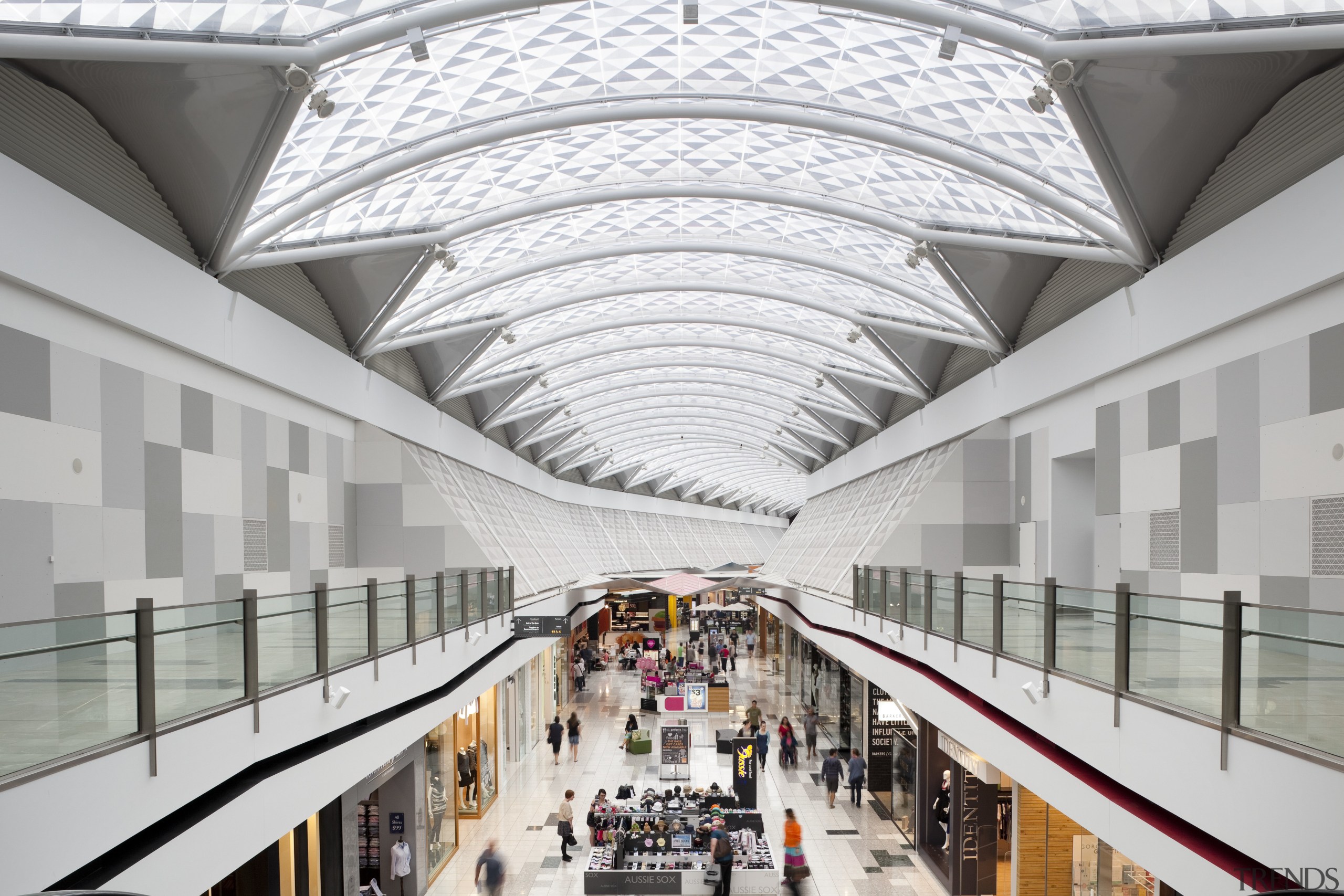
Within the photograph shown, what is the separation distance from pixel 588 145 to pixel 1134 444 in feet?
35.4

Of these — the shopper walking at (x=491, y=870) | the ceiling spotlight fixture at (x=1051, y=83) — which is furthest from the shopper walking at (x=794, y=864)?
the ceiling spotlight fixture at (x=1051, y=83)

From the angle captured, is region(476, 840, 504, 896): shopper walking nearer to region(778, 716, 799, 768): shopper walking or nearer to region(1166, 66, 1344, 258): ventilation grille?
region(778, 716, 799, 768): shopper walking

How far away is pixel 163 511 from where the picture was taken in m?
12.0

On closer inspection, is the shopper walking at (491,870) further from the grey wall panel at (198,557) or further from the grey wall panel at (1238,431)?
the grey wall panel at (1238,431)

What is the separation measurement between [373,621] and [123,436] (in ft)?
12.8

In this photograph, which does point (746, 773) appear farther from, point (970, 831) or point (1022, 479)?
point (1022, 479)

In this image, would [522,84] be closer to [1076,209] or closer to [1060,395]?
[1076,209]

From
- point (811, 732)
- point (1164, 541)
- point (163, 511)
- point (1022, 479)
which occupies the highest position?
point (1022, 479)

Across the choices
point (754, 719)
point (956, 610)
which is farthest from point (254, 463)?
point (754, 719)

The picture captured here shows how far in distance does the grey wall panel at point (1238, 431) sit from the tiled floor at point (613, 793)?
9814 millimetres

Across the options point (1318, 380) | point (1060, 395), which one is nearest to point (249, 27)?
A: point (1318, 380)

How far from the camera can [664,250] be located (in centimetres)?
2012

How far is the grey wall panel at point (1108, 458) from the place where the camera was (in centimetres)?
1434

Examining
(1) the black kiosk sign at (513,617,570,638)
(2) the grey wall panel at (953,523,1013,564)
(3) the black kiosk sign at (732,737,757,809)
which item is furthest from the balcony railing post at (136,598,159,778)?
(2) the grey wall panel at (953,523,1013,564)
